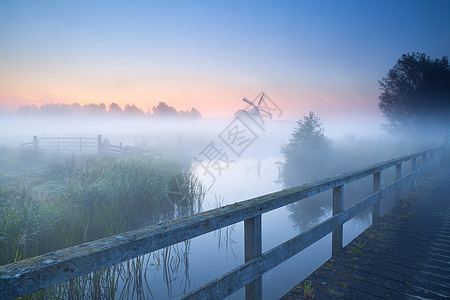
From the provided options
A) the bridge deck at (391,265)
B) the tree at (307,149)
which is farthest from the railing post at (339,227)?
the tree at (307,149)

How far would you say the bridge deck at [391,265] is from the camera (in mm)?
3178

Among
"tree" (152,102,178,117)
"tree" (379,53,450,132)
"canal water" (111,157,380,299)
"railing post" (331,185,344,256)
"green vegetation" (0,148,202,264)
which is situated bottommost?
"canal water" (111,157,380,299)

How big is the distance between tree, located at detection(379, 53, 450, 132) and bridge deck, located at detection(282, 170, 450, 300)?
19.5 metres

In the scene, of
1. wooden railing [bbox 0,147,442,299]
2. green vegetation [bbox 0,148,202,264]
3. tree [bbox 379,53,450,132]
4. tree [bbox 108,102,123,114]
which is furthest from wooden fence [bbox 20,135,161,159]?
tree [bbox 108,102,123,114]

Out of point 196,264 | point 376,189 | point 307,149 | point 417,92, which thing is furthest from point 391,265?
point 417,92

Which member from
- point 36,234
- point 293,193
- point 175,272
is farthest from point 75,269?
point 36,234

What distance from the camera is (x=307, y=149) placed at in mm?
22484

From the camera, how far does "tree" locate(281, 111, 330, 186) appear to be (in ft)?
72.3

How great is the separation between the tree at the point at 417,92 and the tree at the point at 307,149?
6.84 meters

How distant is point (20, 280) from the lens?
1.24m

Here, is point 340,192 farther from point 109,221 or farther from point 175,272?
point 109,221

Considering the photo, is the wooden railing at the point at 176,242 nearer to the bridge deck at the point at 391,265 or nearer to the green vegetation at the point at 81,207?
the bridge deck at the point at 391,265

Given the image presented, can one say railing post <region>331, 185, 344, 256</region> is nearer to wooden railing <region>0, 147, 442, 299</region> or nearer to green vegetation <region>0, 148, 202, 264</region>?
wooden railing <region>0, 147, 442, 299</region>

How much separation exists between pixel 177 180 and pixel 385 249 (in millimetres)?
9776
